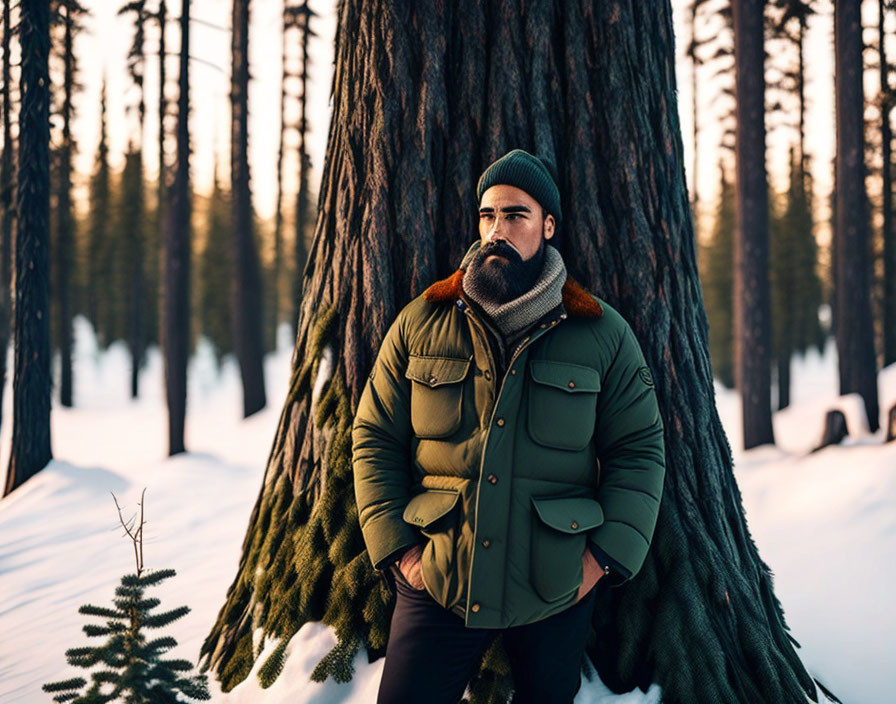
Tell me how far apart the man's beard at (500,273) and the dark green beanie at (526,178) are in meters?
0.24

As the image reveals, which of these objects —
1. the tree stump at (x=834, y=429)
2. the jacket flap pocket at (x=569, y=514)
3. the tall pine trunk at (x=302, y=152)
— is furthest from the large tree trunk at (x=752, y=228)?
the tall pine trunk at (x=302, y=152)

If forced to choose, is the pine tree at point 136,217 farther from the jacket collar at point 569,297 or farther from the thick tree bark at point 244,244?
the jacket collar at point 569,297

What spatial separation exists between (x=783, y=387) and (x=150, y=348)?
104 ft

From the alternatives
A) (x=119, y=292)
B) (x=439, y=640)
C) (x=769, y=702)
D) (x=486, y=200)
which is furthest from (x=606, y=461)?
(x=119, y=292)

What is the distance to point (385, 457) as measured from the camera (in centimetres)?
243

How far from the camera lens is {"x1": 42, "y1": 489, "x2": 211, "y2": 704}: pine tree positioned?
8.11ft

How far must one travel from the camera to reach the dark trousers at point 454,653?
227cm

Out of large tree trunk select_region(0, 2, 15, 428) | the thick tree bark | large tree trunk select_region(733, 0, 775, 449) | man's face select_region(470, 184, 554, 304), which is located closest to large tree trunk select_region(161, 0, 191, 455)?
the thick tree bark

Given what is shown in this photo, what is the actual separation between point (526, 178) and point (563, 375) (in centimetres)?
73

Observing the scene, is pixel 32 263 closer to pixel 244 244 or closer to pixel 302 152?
pixel 244 244

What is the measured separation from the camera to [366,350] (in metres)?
3.29

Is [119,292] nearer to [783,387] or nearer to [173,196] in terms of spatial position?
[173,196]

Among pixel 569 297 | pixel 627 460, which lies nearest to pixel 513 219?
pixel 569 297

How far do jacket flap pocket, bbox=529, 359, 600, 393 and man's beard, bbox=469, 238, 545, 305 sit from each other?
10.3 inches
